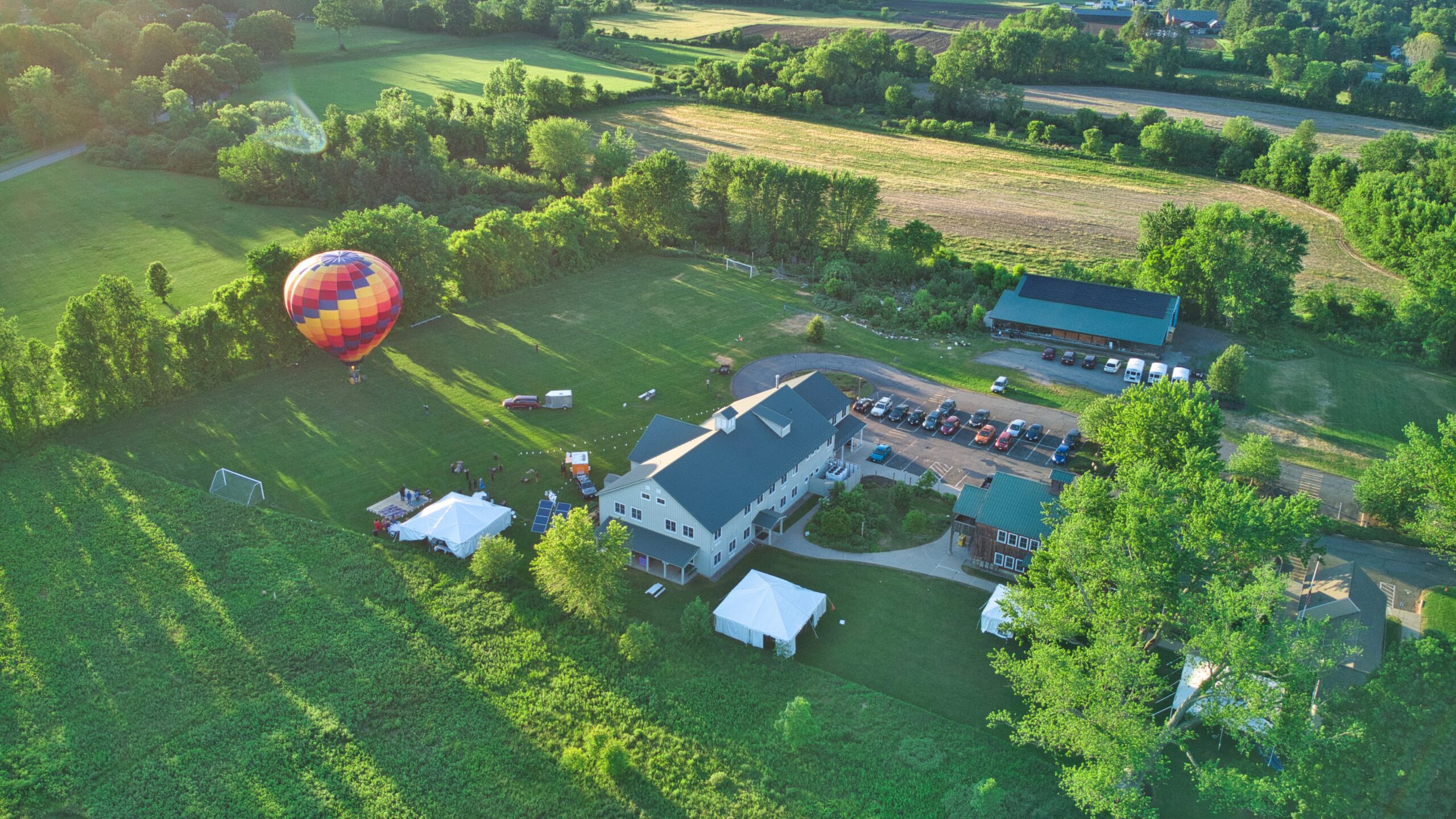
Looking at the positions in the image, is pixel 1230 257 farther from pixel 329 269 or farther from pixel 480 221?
pixel 329 269

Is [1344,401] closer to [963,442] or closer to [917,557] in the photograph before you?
[963,442]

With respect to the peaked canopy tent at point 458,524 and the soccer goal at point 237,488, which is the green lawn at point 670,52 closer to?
the soccer goal at point 237,488

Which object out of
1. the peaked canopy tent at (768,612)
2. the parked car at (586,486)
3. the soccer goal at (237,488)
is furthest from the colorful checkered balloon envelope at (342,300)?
the peaked canopy tent at (768,612)

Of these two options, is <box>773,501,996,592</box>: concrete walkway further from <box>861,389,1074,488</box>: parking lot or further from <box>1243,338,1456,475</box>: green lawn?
<box>1243,338,1456,475</box>: green lawn

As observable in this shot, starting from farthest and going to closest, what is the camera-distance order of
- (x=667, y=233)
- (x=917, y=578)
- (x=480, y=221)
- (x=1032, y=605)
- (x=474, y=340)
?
(x=667, y=233), (x=480, y=221), (x=474, y=340), (x=917, y=578), (x=1032, y=605)

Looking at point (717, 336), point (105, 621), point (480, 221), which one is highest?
point (480, 221)

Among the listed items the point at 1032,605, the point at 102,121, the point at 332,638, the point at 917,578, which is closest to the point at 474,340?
the point at 332,638

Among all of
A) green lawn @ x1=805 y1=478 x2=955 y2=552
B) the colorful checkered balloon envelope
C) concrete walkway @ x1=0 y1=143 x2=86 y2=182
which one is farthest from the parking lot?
concrete walkway @ x1=0 y1=143 x2=86 y2=182
